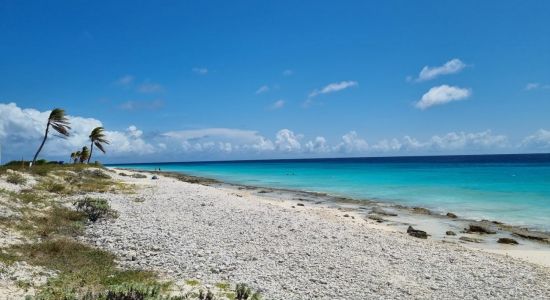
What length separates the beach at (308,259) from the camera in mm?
11086

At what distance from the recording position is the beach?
36.4ft

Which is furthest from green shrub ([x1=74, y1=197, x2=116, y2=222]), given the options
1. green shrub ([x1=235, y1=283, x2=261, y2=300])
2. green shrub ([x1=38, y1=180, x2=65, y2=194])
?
green shrub ([x1=235, y1=283, x2=261, y2=300])

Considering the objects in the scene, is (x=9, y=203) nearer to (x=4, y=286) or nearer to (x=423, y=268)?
(x=4, y=286)

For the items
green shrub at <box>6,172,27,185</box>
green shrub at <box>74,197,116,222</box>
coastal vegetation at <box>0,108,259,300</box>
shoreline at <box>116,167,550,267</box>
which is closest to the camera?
coastal vegetation at <box>0,108,259,300</box>

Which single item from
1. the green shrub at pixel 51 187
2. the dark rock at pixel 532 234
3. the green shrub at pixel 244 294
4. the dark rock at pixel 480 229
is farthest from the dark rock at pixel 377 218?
the green shrub at pixel 51 187

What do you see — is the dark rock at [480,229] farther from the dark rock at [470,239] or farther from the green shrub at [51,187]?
the green shrub at [51,187]

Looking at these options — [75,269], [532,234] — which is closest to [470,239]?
[532,234]

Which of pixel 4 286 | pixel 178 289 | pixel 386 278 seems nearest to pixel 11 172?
pixel 4 286

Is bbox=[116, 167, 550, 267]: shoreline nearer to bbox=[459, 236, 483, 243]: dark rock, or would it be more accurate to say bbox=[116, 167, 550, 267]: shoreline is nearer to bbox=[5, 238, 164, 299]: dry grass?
bbox=[459, 236, 483, 243]: dark rock

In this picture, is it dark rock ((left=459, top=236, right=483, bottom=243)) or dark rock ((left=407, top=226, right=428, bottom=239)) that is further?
dark rock ((left=407, top=226, right=428, bottom=239))

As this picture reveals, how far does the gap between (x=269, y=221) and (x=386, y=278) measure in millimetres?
8601

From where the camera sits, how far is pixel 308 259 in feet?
43.6

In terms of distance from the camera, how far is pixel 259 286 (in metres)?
10.5

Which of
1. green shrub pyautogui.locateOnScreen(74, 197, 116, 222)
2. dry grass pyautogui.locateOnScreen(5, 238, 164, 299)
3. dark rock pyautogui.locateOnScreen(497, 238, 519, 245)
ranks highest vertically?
green shrub pyautogui.locateOnScreen(74, 197, 116, 222)
